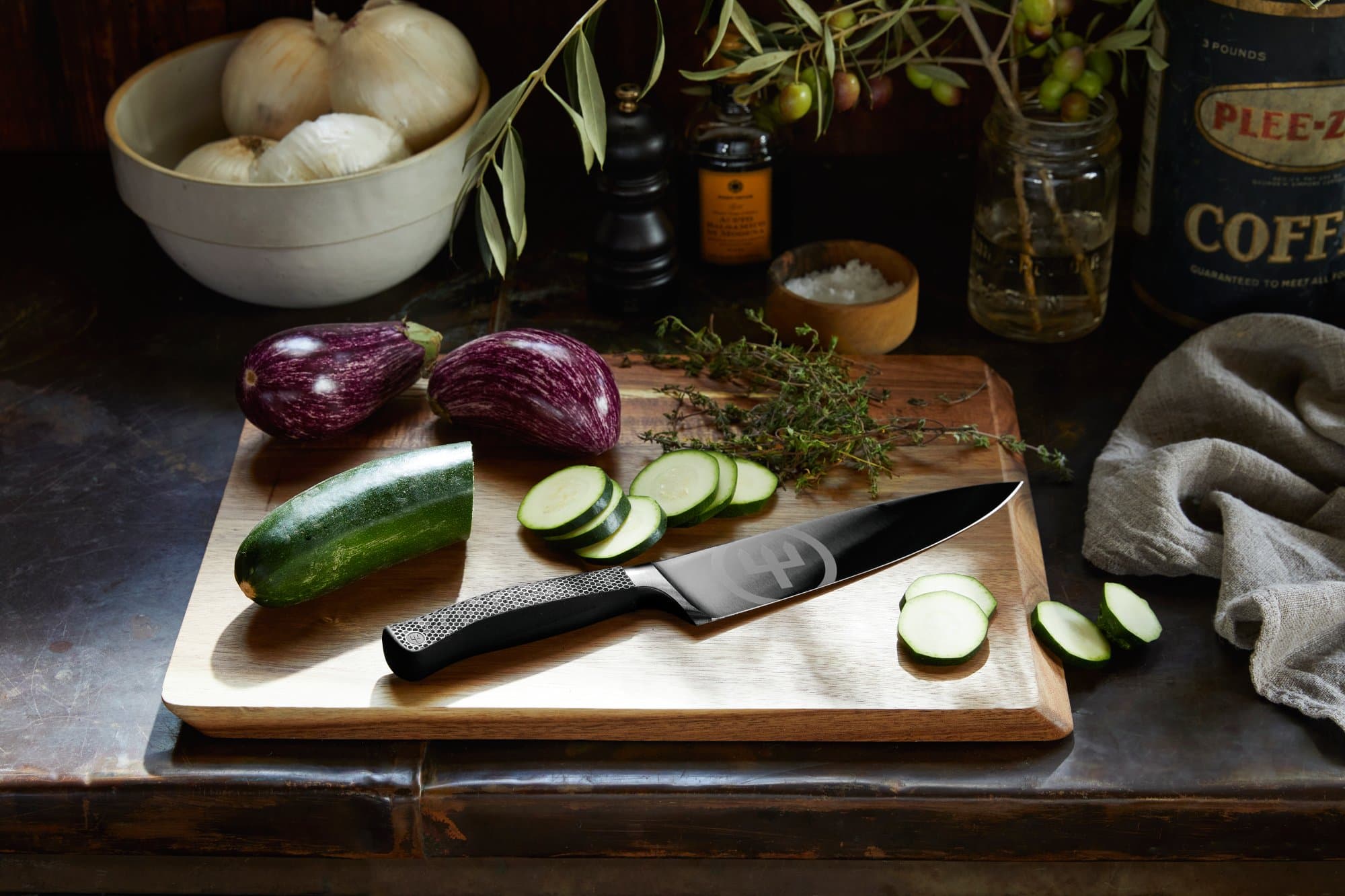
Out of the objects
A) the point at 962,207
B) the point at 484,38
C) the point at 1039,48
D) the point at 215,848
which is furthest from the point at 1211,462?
the point at 484,38

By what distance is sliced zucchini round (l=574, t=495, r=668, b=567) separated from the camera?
1.03m

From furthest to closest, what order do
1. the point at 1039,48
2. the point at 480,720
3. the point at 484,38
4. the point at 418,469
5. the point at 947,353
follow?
the point at 484,38 → the point at 947,353 → the point at 1039,48 → the point at 418,469 → the point at 480,720

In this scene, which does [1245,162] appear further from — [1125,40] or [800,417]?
[800,417]

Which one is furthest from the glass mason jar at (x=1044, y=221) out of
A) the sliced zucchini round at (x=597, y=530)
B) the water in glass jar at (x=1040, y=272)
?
the sliced zucchini round at (x=597, y=530)

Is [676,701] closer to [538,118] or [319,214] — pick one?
[319,214]

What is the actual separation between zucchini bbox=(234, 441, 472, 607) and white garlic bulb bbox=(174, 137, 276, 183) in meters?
0.41

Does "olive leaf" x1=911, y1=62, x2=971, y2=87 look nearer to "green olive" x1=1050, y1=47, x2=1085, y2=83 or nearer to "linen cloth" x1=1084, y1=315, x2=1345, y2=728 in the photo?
"green olive" x1=1050, y1=47, x2=1085, y2=83

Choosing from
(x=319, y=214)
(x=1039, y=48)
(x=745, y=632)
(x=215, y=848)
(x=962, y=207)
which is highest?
(x=1039, y=48)

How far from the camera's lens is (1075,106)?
1218 millimetres

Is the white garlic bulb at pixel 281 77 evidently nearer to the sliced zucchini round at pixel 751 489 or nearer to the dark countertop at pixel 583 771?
the dark countertop at pixel 583 771

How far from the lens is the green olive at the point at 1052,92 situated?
3.96 feet

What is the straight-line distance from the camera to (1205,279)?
1.26 m

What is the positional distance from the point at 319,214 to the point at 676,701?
63 cm

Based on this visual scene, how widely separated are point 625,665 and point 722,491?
0.20 m
